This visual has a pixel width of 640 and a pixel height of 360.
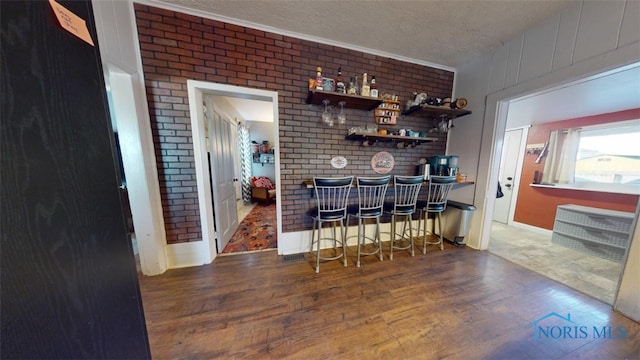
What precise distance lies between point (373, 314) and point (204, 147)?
2.39 metres

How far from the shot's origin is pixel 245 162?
18.2 ft

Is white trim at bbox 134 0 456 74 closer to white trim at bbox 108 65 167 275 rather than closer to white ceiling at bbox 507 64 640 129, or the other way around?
white trim at bbox 108 65 167 275

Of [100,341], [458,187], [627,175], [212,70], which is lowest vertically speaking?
[100,341]

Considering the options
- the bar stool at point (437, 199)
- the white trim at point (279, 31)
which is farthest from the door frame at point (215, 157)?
the bar stool at point (437, 199)

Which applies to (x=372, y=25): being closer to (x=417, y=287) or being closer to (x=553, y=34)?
(x=553, y=34)

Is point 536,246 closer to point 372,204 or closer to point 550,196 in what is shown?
point 550,196

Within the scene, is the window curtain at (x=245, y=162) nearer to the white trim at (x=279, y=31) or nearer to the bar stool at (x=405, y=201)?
the white trim at (x=279, y=31)

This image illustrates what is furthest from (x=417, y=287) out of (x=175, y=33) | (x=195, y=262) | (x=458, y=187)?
(x=175, y=33)

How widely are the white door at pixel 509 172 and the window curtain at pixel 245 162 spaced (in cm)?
588

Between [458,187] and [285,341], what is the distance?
3.12 metres

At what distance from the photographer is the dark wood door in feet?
1.51

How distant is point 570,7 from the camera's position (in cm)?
177

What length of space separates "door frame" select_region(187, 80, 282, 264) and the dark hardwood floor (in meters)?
0.21

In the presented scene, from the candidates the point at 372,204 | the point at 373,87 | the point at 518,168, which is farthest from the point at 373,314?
the point at 518,168
